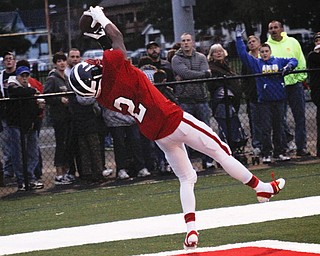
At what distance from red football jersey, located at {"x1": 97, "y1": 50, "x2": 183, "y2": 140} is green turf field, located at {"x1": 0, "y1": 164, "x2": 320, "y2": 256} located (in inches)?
42.7

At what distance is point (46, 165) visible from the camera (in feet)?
48.9

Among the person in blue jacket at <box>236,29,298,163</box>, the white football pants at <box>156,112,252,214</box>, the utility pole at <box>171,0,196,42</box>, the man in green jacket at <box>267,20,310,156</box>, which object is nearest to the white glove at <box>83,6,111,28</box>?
the white football pants at <box>156,112,252,214</box>

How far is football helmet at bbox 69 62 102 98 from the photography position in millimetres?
8945

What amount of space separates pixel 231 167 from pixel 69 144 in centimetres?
536

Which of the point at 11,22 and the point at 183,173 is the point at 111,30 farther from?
the point at 11,22

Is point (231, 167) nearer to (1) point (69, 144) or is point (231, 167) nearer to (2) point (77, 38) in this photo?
(1) point (69, 144)

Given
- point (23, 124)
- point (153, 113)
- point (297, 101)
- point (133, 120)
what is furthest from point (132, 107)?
point (297, 101)

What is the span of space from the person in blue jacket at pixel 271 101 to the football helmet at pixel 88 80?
17.5 feet

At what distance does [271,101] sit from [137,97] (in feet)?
18.2

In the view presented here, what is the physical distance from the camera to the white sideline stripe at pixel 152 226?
32.0 ft

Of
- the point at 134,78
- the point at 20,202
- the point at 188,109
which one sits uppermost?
the point at 134,78

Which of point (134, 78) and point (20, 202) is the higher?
point (134, 78)

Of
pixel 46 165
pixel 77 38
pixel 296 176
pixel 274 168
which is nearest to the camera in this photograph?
pixel 296 176

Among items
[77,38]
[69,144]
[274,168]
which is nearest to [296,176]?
[274,168]
